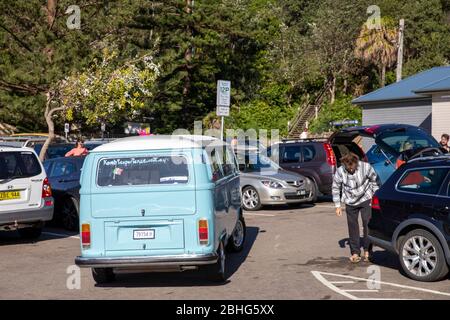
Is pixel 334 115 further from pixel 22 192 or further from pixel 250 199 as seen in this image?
pixel 22 192

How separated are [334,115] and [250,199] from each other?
26835 millimetres

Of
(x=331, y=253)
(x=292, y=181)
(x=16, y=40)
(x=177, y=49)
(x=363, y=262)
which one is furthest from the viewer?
(x=177, y=49)

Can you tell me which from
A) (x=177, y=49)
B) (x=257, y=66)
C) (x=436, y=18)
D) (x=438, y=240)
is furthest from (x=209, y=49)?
(x=438, y=240)

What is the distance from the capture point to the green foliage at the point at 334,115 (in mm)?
43469

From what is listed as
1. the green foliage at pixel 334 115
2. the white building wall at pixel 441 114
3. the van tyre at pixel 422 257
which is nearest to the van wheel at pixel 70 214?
the van tyre at pixel 422 257

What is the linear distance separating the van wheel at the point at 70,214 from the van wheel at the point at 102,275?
551 cm

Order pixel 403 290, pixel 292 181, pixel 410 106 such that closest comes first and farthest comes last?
pixel 403 290, pixel 292 181, pixel 410 106

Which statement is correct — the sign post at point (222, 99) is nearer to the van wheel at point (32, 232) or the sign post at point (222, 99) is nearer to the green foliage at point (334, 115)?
the van wheel at point (32, 232)

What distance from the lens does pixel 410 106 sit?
29172 mm

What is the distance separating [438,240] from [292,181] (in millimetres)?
9300

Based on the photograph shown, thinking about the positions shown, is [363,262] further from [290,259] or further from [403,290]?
[403,290]

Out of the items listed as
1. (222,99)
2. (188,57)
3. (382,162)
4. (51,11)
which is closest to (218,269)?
(382,162)

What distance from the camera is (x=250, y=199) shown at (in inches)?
710

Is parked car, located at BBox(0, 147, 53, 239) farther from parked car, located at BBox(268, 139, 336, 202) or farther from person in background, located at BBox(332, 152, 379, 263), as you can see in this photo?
parked car, located at BBox(268, 139, 336, 202)
